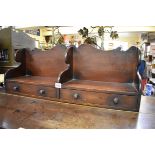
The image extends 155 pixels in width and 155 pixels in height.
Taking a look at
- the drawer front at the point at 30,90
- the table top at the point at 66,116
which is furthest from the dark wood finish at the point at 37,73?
the table top at the point at 66,116

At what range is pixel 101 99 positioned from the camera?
1.03 meters

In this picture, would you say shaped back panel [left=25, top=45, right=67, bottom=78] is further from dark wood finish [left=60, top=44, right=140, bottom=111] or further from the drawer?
the drawer

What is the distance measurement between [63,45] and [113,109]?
68cm

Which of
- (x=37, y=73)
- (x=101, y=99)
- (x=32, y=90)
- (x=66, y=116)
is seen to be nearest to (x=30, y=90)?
(x=32, y=90)

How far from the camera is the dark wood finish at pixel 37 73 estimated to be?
1194mm

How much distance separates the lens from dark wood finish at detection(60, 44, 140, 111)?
1.01 meters

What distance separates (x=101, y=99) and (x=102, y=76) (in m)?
0.28

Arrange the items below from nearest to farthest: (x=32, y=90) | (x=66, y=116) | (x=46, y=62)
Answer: (x=66, y=116) < (x=32, y=90) < (x=46, y=62)

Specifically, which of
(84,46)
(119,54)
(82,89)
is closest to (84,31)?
(84,46)

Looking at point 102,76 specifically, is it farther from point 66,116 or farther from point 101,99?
point 66,116
